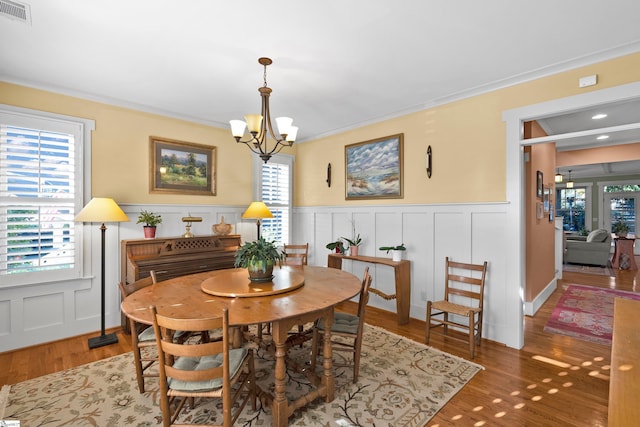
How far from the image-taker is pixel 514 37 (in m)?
2.45

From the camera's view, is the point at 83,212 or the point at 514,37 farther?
the point at 83,212

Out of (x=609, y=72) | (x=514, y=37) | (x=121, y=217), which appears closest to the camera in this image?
(x=514, y=37)

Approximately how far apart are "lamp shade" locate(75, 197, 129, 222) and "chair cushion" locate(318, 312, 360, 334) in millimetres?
2446

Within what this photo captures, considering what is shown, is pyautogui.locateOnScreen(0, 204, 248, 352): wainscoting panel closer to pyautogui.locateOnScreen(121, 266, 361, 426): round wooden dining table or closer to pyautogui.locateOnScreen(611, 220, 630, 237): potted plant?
pyautogui.locateOnScreen(121, 266, 361, 426): round wooden dining table

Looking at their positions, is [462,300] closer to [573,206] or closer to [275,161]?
[275,161]

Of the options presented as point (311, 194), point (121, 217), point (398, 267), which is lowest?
point (398, 267)

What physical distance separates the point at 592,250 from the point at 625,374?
8.56 meters

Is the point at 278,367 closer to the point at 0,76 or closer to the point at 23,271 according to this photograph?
the point at 23,271

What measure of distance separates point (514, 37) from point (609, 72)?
1.03 metres

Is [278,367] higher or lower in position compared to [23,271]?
lower

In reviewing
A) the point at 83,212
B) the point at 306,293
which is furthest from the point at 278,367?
the point at 83,212

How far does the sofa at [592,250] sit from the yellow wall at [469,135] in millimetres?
6582

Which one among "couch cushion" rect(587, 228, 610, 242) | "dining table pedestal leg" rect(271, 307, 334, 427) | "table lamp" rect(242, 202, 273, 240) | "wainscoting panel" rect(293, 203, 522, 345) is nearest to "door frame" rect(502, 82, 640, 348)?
"wainscoting panel" rect(293, 203, 522, 345)

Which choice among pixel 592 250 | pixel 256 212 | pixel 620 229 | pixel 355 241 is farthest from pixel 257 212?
pixel 620 229
